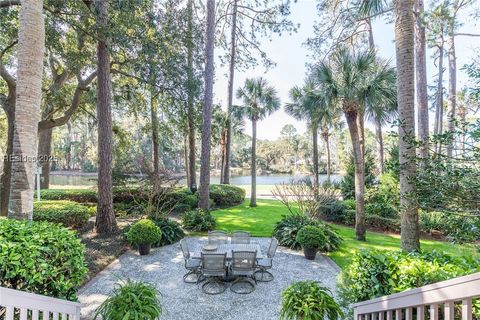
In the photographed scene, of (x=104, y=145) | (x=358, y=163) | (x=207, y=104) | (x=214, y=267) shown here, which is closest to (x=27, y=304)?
(x=214, y=267)

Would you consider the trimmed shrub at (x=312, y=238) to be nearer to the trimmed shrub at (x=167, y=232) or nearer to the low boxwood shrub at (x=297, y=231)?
the low boxwood shrub at (x=297, y=231)

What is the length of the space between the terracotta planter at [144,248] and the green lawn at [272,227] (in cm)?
373

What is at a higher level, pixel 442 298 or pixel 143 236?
pixel 442 298

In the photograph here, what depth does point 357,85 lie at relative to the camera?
8.15 meters

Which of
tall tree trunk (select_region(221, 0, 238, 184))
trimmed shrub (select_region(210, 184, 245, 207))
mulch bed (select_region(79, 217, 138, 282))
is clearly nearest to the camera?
mulch bed (select_region(79, 217, 138, 282))

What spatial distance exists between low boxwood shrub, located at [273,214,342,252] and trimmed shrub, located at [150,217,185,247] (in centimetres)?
341

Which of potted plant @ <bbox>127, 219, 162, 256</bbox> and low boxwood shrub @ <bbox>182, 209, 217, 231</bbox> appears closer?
potted plant @ <bbox>127, 219, 162, 256</bbox>

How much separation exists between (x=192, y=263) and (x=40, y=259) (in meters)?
3.63

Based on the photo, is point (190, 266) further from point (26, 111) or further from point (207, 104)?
point (207, 104)

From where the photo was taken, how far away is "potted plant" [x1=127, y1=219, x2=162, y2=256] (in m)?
7.31

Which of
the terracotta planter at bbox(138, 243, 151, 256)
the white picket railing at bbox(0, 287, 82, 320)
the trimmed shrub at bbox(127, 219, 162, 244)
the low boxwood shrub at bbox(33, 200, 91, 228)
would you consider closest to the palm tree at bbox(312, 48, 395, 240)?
the trimmed shrub at bbox(127, 219, 162, 244)

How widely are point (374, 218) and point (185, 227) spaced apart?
7.96 metres

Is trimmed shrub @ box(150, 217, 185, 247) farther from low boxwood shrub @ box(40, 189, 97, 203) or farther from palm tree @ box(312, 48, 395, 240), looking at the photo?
low boxwood shrub @ box(40, 189, 97, 203)

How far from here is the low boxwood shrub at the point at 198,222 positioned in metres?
10.3
